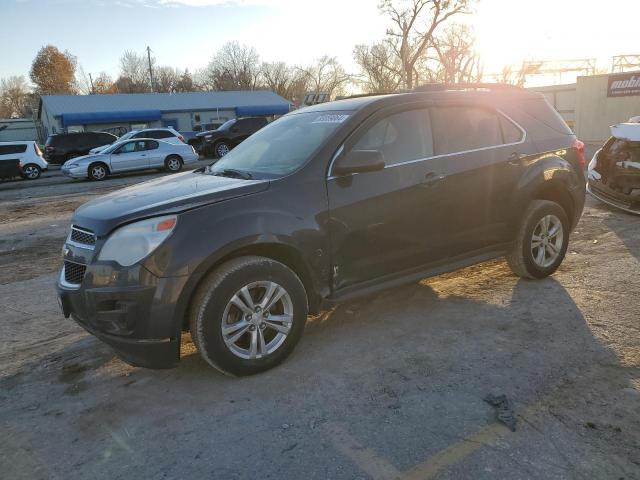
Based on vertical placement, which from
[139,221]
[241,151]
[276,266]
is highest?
[241,151]

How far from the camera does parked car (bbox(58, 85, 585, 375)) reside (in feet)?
9.90

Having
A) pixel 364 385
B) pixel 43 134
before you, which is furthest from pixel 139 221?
pixel 43 134

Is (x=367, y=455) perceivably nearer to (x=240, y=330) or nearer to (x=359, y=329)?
(x=240, y=330)

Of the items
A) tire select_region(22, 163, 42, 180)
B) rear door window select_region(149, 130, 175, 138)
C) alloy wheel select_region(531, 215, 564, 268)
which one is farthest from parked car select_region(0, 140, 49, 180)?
alloy wheel select_region(531, 215, 564, 268)

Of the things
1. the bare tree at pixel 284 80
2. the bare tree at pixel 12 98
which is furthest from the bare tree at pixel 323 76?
the bare tree at pixel 12 98

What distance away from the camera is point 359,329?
401 centimetres

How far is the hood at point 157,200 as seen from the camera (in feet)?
10.1

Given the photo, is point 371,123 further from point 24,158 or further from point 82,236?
point 24,158

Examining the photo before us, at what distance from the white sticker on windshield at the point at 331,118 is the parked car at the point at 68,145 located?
23.4 m

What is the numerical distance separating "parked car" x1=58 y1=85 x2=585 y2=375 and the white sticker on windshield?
14mm

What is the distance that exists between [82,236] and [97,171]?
1614 cm

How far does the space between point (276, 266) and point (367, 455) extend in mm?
1314

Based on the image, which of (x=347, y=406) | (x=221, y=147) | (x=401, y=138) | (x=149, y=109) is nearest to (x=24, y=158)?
(x=221, y=147)

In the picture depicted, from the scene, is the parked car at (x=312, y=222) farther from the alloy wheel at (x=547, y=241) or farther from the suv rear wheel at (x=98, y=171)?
the suv rear wheel at (x=98, y=171)
